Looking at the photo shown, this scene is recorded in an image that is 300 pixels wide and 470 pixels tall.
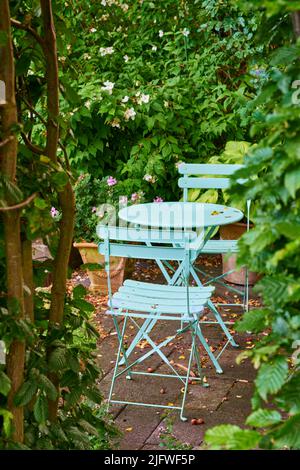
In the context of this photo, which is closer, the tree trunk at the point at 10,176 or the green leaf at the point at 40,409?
the tree trunk at the point at 10,176

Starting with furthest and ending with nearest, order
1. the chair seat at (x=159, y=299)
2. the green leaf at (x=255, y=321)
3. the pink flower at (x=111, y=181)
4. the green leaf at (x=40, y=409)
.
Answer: the pink flower at (x=111, y=181) < the chair seat at (x=159, y=299) < the green leaf at (x=40, y=409) < the green leaf at (x=255, y=321)

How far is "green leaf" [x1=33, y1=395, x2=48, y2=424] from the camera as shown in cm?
249

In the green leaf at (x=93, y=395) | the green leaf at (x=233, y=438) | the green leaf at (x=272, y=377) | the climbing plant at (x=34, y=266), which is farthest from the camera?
the green leaf at (x=93, y=395)

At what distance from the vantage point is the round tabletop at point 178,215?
4.89 metres

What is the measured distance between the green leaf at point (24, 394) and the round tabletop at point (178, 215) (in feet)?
8.07

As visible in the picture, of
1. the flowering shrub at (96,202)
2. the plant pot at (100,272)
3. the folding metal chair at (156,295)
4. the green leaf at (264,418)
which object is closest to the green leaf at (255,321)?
the green leaf at (264,418)

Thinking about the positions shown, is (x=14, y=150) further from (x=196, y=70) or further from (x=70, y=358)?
(x=196, y=70)

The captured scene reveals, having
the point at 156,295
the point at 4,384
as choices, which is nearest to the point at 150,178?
the point at 156,295

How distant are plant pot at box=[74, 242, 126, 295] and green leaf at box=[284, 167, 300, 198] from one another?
4.64m

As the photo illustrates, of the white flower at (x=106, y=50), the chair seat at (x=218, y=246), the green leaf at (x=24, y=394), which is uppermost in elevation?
the white flower at (x=106, y=50)

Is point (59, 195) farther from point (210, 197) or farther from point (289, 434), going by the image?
point (210, 197)

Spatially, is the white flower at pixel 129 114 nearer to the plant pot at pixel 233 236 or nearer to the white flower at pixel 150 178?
the white flower at pixel 150 178

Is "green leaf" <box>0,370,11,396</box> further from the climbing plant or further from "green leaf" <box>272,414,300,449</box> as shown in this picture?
"green leaf" <box>272,414,300,449</box>

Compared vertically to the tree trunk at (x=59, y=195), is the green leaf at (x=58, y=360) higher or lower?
lower
